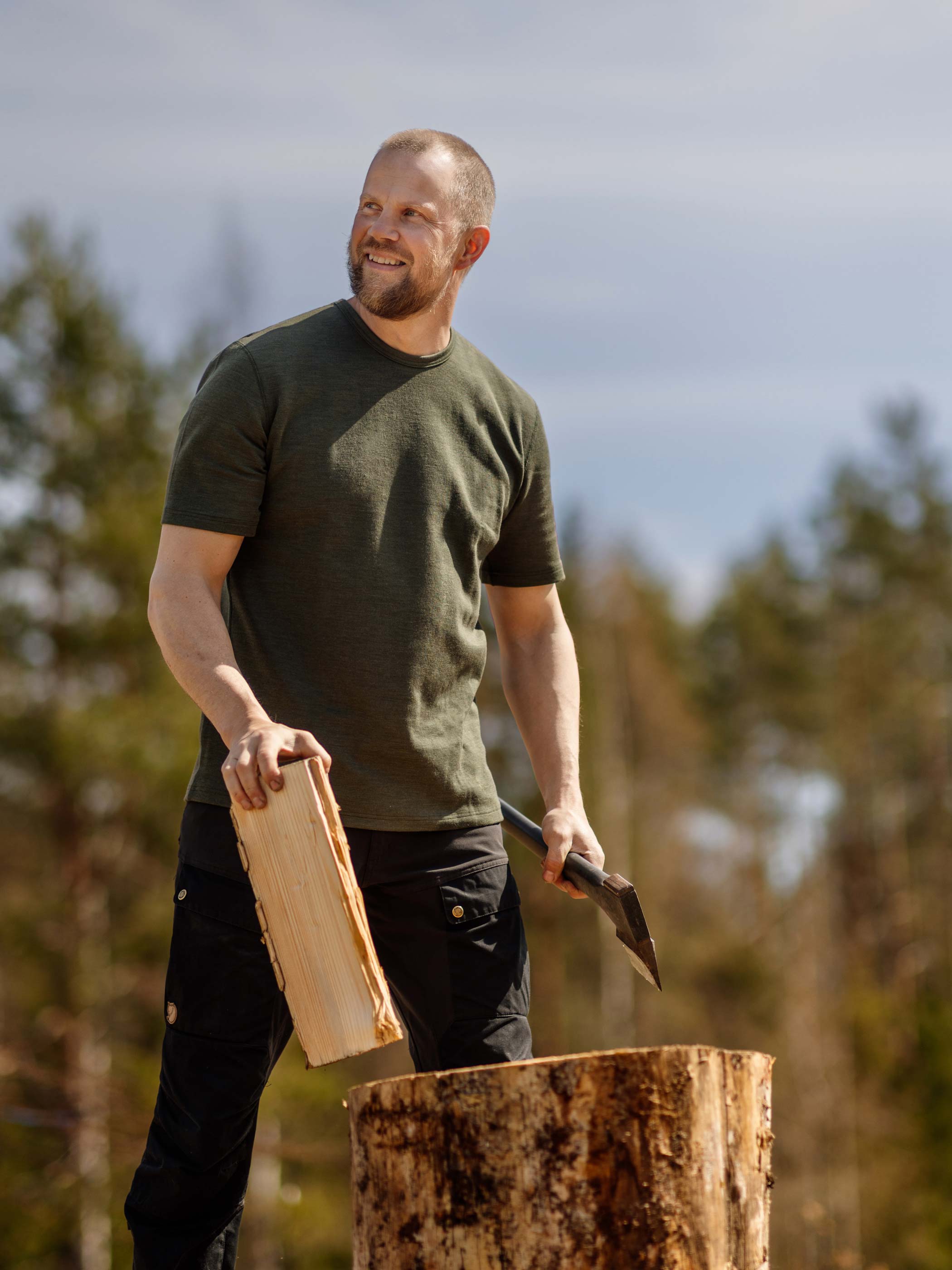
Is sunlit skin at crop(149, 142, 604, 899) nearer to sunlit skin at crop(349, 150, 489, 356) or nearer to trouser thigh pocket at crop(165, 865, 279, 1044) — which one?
sunlit skin at crop(349, 150, 489, 356)

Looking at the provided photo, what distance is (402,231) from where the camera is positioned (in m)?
2.54

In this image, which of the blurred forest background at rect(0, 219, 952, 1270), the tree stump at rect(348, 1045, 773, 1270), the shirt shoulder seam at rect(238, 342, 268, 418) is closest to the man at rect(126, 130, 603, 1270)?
the shirt shoulder seam at rect(238, 342, 268, 418)

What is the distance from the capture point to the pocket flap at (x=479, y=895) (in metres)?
2.49

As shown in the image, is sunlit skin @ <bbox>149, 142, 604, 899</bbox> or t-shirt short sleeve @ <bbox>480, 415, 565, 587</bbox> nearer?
sunlit skin @ <bbox>149, 142, 604, 899</bbox>

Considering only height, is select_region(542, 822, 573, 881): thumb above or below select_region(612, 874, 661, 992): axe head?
above

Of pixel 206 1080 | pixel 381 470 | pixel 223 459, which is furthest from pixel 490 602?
pixel 206 1080

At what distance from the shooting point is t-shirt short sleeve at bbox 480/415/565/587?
9.41 ft

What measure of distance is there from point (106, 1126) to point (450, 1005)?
6378mm

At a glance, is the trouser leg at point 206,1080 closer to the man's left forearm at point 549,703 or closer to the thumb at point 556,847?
the thumb at point 556,847

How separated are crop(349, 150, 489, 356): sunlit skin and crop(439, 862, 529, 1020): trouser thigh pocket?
1.10 metres

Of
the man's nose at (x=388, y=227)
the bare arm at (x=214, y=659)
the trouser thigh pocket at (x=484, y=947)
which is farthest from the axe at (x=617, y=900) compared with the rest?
the man's nose at (x=388, y=227)

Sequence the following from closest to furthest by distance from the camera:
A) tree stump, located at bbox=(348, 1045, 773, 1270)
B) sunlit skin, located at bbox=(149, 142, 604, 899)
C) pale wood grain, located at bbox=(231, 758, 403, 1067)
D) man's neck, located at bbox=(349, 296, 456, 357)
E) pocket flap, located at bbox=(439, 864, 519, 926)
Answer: tree stump, located at bbox=(348, 1045, 773, 1270) → pale wood grain, located at bbox=(231, 758, 403, 1067) → sunlit skin, located at bbox=(149, 142, 604, 899) → pocket flap, located at bbox=(439, 864, 519, 926) → man's neck, located at bbox=(349, 296, 456, 357)

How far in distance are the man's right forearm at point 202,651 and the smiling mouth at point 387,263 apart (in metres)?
0.74

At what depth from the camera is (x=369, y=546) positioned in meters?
2.44
